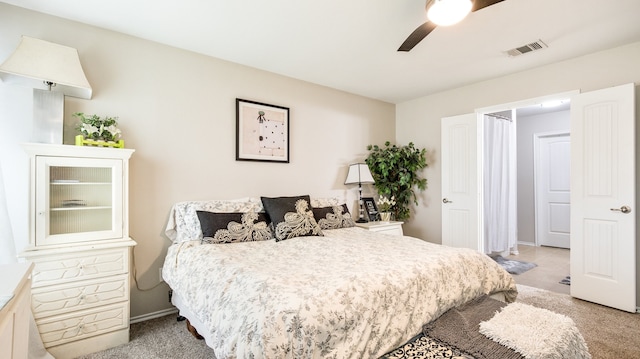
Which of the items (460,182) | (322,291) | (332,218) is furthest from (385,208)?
(322,291)

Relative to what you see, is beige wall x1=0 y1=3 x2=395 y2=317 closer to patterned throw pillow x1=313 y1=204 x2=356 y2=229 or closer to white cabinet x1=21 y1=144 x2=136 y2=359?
Result: white cabinet x1=21 y1=144 x2=136 y2=359

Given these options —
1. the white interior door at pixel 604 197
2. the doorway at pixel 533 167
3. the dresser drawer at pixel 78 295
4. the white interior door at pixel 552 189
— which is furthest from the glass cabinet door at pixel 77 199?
the white interior door at pixel 552 189

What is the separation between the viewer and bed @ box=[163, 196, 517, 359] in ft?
4.19

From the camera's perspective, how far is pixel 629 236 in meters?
2.67

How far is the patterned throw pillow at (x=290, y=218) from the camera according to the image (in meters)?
2.69

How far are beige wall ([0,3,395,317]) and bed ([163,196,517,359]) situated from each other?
0.92 ft

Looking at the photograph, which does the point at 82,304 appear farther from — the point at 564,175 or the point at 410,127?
the point at 564,175

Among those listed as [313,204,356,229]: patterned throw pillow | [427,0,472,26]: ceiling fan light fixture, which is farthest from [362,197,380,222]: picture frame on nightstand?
[427,0,472,26]: ceiling fan light fixture

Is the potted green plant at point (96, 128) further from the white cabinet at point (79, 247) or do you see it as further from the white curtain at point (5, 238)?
the white curtain at point (5, 238)

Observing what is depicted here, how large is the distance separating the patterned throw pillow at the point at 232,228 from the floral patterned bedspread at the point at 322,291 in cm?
11

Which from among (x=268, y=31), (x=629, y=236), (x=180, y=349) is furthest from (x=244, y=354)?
(x=629, y=236)

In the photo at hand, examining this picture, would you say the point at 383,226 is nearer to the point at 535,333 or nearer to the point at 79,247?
the point at 535,333

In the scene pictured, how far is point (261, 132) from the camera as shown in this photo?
3332 millimetres

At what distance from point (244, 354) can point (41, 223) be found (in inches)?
67.7
